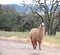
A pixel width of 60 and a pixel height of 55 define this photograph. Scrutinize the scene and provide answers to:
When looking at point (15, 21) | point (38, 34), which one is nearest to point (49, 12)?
point (15, 21)

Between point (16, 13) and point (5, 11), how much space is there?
392 cm

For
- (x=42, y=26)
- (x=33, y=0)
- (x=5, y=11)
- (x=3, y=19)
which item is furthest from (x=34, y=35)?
(x=5, y=11)

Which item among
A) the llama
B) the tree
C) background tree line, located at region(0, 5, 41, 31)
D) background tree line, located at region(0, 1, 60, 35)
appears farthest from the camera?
background tree line, located at region(0, 5, 41, 31)

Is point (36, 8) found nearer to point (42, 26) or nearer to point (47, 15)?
point (47, 15)

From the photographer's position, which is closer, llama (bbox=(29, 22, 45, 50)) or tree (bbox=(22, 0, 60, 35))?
llama (bbox=(29, 22, 45, 50))

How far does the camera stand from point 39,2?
42469mm

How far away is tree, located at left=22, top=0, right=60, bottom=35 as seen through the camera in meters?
42.5

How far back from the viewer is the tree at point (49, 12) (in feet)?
139

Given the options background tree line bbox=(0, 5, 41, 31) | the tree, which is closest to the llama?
the tree

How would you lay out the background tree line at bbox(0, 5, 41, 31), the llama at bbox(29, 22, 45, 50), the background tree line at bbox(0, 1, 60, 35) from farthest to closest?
the background tree line at bbox(0, 5, 41, 31)
the background tree line at bbox(0, 1, 60, 35)
the llama at bbox(29, 22, 45, 50)

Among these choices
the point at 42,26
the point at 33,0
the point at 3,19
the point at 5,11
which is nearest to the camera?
the point at 42,26

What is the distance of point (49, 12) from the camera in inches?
1738

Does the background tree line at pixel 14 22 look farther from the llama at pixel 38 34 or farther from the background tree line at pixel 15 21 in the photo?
the llama at pixel 38 34

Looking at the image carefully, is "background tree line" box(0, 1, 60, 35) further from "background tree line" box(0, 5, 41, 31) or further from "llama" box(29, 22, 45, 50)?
"llama" box(29, 22, 45, 50)
